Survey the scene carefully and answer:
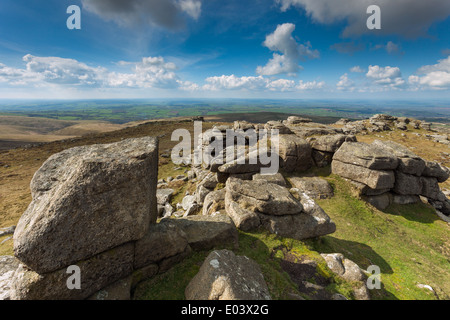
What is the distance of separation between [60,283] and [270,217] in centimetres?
1089

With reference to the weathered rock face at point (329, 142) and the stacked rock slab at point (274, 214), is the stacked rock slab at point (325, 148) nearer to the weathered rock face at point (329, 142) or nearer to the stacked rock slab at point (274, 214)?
the weathered rock face at point (329, 142)

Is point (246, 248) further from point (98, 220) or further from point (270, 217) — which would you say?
point (98, 220)

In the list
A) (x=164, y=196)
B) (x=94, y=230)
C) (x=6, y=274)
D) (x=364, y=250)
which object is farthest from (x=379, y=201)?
(x=6, y=274)

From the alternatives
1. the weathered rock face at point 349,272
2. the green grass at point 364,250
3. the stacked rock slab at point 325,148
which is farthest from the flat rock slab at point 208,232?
the stacked rock slab at point 325,148

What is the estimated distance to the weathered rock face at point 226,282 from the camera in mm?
6540

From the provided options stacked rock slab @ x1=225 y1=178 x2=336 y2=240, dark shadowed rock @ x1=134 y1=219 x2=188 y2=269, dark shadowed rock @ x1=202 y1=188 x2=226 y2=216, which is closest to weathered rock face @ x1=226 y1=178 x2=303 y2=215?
stacked rock slab @ x1=225 y1=178 x2=336 y2=240

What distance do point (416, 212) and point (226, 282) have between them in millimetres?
24927

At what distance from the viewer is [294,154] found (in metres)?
22.5

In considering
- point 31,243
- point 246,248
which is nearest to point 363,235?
point 246,248

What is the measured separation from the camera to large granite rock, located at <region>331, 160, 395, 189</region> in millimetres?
19906

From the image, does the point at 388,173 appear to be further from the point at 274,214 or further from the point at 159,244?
the point at 159,244

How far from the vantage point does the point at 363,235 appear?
16656 mm

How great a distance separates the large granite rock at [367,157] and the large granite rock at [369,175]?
43cm

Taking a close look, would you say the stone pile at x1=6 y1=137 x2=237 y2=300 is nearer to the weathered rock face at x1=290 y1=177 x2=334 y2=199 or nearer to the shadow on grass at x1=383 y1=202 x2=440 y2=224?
the weathered rock face at x1=290 y1=177 x2=334 y2=199
